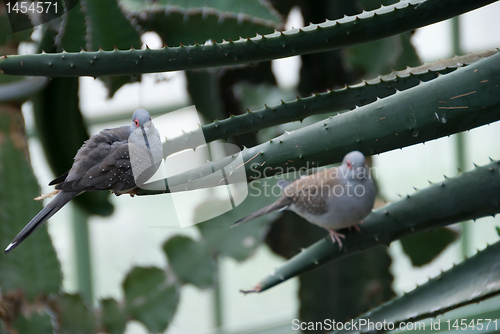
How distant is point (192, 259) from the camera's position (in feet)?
3.57

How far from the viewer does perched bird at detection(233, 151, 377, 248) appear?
23.5 inches

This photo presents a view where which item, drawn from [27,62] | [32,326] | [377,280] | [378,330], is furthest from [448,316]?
[27,62]

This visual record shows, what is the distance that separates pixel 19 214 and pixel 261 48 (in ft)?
2.52

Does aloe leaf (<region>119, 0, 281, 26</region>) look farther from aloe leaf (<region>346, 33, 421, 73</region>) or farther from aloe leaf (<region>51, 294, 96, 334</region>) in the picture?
aloe leaf (<region>51, 294, 96, 334</region>)

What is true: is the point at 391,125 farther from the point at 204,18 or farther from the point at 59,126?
the point at 59,126

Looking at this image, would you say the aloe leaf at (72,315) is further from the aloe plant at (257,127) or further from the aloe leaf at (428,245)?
the aloe leaf at (428,245)

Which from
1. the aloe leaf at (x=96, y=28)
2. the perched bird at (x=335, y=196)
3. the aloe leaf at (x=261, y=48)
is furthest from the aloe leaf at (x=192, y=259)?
the aloe leaf at (x=261, y=48)

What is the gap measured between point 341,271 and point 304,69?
1.98ft

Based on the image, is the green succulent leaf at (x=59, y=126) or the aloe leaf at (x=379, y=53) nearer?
the green succulent leaf at (x=59, y=126)

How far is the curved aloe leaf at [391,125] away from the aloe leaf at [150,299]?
29.1 inches

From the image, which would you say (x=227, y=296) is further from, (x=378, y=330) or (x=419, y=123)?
(x=419, y=123)

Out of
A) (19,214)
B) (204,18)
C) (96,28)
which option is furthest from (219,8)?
(19,214)

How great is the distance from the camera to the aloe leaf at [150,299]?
39.4 inches

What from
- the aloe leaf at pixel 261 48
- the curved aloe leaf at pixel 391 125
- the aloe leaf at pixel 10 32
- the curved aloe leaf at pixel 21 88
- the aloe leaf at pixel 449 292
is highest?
the aloe leaf at pixel 10 32
